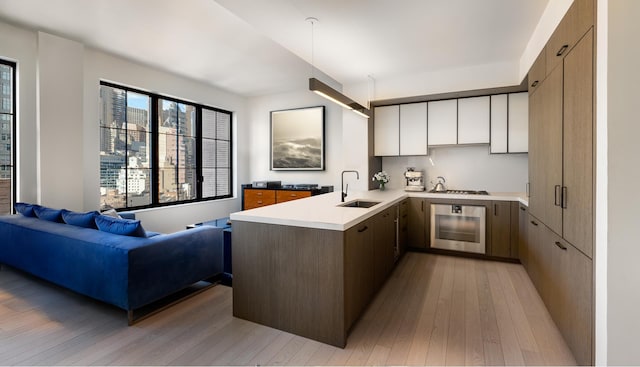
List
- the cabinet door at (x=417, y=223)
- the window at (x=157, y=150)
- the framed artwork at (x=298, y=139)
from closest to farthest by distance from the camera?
the cabinet door at (x=417, y=223)
the window at (x=157, y=150)
the framed artwork at (x=298, y=139)

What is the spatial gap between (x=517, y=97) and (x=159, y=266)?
4493mm

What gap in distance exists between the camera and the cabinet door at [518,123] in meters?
3.80

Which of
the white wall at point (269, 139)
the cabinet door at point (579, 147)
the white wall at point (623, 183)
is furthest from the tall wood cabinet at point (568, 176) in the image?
the white wall at point (269, 139)

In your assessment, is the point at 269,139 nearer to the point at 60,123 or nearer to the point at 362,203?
the point at 60,123

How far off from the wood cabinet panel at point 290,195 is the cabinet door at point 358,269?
3.03 metres

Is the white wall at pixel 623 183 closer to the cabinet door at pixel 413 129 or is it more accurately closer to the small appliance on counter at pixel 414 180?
the cabinet door at pixel 413 129

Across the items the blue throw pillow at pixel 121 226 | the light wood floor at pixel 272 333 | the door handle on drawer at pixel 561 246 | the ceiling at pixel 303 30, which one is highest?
the ceiling at pixel 303 30

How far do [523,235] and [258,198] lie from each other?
4432 millimetres

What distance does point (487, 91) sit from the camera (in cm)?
388

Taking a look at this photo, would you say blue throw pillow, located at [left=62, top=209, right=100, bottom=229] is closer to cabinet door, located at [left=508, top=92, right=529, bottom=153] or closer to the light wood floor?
the light wood floor

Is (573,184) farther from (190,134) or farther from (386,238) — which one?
(190,134)

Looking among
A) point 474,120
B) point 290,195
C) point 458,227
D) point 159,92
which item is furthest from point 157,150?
point 474,120

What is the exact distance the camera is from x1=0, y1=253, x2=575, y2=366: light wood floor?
1.84m

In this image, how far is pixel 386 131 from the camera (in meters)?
4.58
